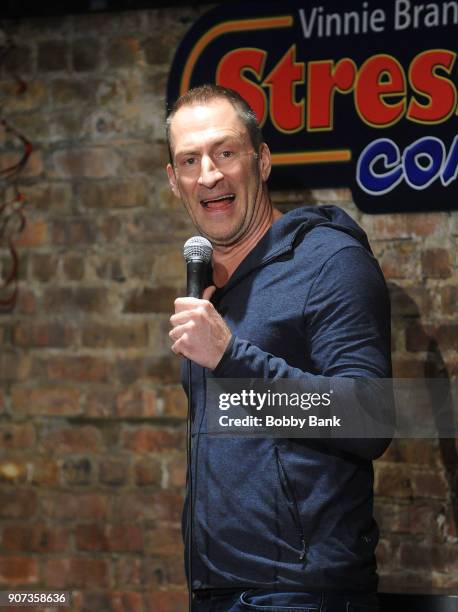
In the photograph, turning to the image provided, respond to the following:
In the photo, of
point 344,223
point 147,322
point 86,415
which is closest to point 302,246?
point 344,223

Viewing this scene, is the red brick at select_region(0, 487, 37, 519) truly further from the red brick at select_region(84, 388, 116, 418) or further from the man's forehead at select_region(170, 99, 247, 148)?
the man's forehead at select_region(170, 99, 247, 148)

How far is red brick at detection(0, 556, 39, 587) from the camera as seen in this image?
213 centimetres

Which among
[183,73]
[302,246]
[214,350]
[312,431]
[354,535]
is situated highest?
[183,73]

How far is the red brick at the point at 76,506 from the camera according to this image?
6.86 feet

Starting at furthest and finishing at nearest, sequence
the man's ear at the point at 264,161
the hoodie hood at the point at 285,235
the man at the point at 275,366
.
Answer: the man's ear at the point at 264,161 → the hoodie hood at the point at 285,235 → the man at the point at 275,366

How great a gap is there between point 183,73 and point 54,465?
2.90 feet

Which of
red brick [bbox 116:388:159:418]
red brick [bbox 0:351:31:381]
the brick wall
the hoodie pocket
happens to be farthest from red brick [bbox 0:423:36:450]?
the hoodie pocket

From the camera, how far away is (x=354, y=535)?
136 cm

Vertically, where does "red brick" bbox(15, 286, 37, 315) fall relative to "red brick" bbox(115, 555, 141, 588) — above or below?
above

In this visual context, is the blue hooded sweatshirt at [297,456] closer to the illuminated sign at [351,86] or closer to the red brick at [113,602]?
the illuminated sign at [351,86]

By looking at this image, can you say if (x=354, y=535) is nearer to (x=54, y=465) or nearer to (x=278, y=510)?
(x=278, y=510)

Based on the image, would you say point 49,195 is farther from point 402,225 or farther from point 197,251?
point 197,251

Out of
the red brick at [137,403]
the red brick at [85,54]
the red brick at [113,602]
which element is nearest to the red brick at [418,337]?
the red brick at [137,403]

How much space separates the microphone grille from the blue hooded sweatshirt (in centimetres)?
12
